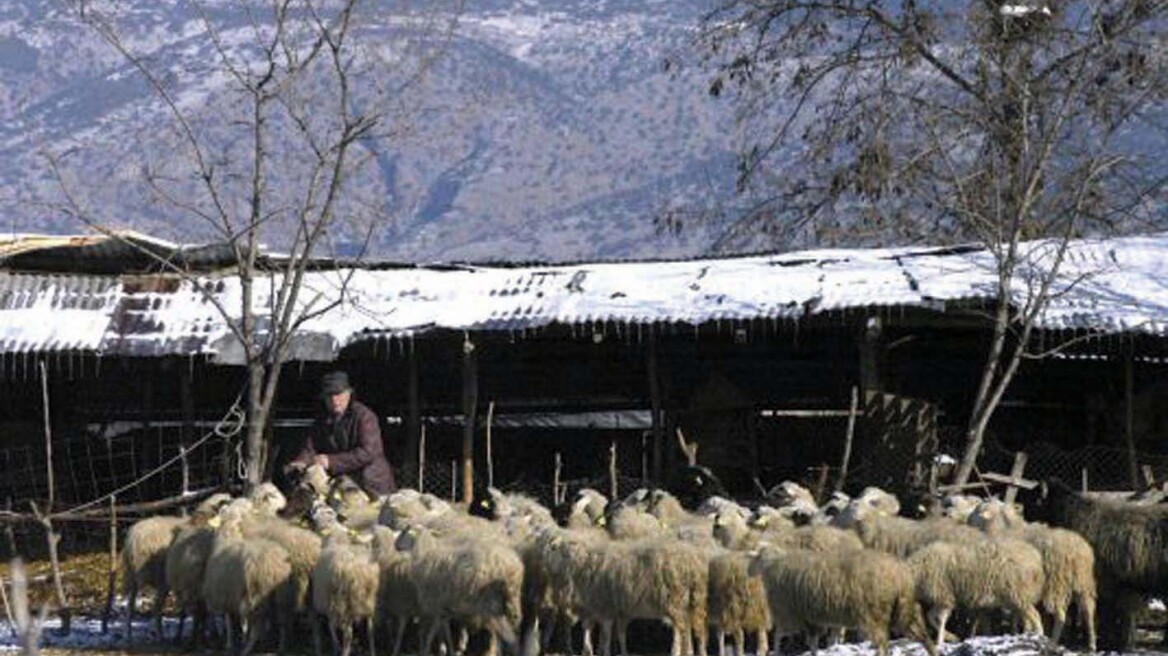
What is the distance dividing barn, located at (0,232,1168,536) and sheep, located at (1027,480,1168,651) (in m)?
3.52

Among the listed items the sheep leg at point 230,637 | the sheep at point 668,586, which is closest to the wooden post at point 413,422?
the sheep leg at point 230,637

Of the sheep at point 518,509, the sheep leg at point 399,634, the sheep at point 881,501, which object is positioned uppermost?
the sheep at point 881,501

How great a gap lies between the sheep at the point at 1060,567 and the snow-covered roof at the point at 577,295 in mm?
4946

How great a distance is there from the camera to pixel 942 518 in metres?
17.0

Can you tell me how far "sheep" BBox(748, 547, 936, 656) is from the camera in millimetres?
14898

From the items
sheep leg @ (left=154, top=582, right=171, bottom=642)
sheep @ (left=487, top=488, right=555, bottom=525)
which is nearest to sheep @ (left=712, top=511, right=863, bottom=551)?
sheep @ (left=487, top=488, right=555, bottom=525)

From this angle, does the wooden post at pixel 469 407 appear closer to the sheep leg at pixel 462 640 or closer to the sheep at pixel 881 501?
the sheep leg at pixel 462 640

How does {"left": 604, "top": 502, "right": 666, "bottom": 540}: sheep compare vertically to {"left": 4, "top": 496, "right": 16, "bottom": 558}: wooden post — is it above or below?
above

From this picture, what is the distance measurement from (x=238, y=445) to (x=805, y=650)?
747cm

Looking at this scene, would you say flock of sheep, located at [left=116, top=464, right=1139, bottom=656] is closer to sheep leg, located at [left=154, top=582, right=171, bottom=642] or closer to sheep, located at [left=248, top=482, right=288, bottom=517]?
sheep leg, located at [left=154, top=582, right=171, bottom=642]

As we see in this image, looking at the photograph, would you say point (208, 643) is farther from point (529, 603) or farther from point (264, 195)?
point (264, 195)

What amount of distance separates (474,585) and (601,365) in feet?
30.0

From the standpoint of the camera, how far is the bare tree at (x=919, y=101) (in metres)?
29.0

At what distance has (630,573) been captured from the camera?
1527 centimetres
